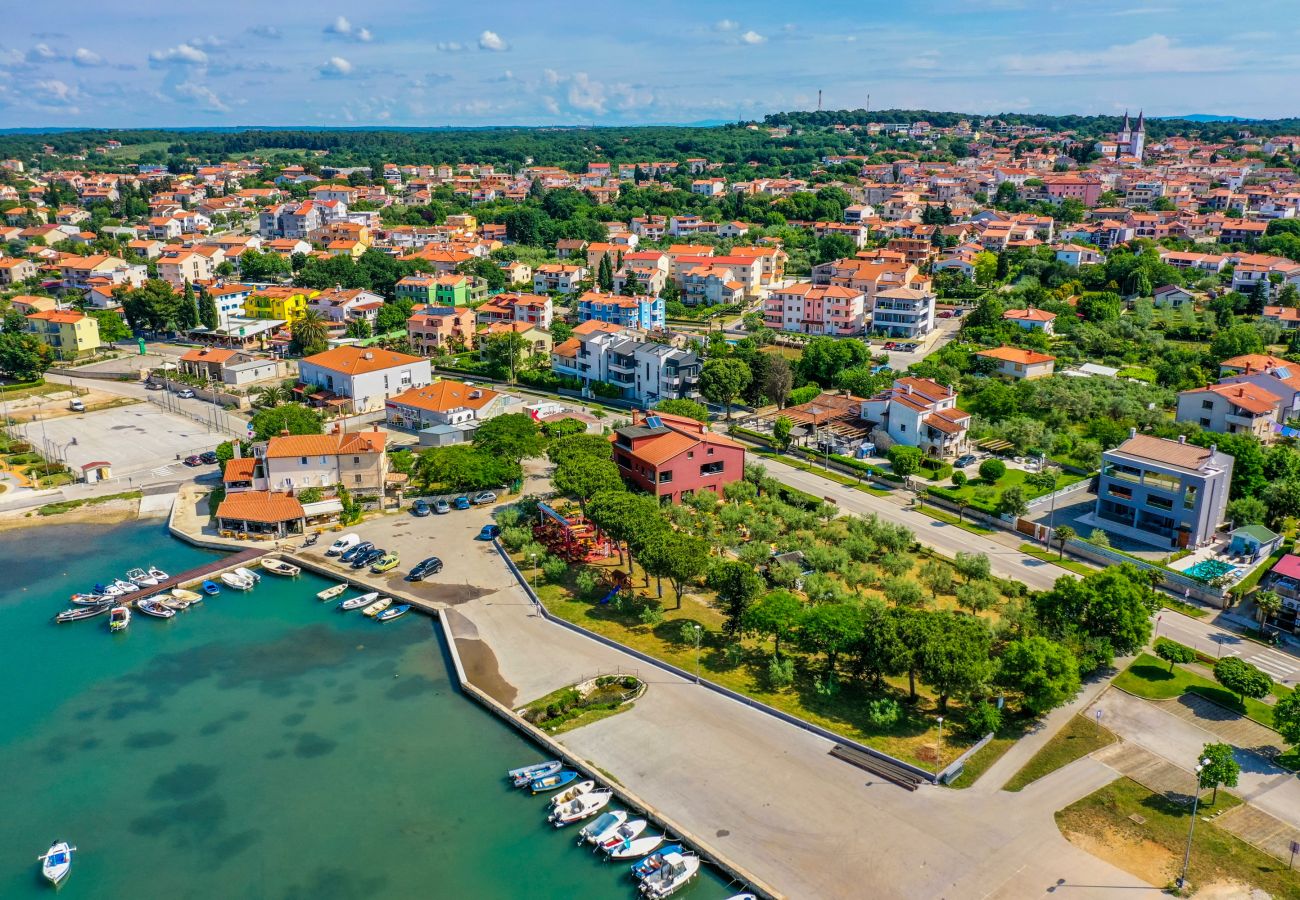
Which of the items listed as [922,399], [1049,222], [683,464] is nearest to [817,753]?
[683,464]

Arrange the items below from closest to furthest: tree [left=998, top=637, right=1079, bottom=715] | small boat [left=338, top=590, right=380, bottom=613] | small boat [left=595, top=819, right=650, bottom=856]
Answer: small boat [left=595, top=819, right=650, bottom=856] < tree [left=998, top=637, right=1079, bottom=715] < small boat [left=338, top=590, right=380, bottom=613]

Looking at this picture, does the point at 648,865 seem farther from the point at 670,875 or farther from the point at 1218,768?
the point at 1218,768

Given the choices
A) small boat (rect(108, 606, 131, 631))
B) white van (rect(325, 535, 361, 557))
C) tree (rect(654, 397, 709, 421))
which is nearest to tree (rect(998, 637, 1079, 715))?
white van (rect(325, 535, 361, 557))

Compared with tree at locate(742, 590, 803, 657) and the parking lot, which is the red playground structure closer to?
tree at locate(742, 590, 803, 657)

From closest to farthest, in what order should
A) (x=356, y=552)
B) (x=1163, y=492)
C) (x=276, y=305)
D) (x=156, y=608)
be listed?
(x=156, y=608) → (x=356, y=552) → (x=1163, y=492) → (x=276, y=305)

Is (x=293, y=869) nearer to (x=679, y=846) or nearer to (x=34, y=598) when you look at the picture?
(x=679, y=846)

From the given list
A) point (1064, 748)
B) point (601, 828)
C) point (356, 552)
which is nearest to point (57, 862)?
point (601, 828)
